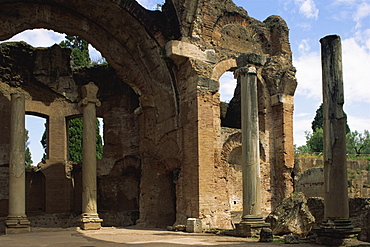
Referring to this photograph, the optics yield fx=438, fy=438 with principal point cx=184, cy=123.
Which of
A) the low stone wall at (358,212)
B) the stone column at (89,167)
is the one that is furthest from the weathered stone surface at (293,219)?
the stone column at (89,167)

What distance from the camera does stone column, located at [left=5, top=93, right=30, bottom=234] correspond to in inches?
492

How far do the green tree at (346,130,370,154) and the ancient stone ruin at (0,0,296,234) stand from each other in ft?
82.7

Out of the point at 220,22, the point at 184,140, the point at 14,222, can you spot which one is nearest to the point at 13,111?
the point at 14,222

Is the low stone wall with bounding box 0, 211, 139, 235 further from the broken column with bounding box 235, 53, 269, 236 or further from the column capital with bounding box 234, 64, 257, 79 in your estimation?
the column capital with bounding box 234, 64, 257, 79

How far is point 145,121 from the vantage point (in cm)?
1538

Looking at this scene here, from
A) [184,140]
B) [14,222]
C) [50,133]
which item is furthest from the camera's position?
[50,133]

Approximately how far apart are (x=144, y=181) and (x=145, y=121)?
209cm

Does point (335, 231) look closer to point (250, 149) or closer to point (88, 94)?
point (250, 149)

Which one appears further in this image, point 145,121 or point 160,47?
point 145,121

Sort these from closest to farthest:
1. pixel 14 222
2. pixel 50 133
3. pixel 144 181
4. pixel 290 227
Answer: pixel 290 227 < pixel 14 222 < pixel 144 181 < pixel 50 133

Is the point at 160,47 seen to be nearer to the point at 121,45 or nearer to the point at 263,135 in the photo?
the point at 121,45

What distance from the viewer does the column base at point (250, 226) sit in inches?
393

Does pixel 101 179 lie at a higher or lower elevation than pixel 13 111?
lower

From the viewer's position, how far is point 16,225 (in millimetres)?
12414
